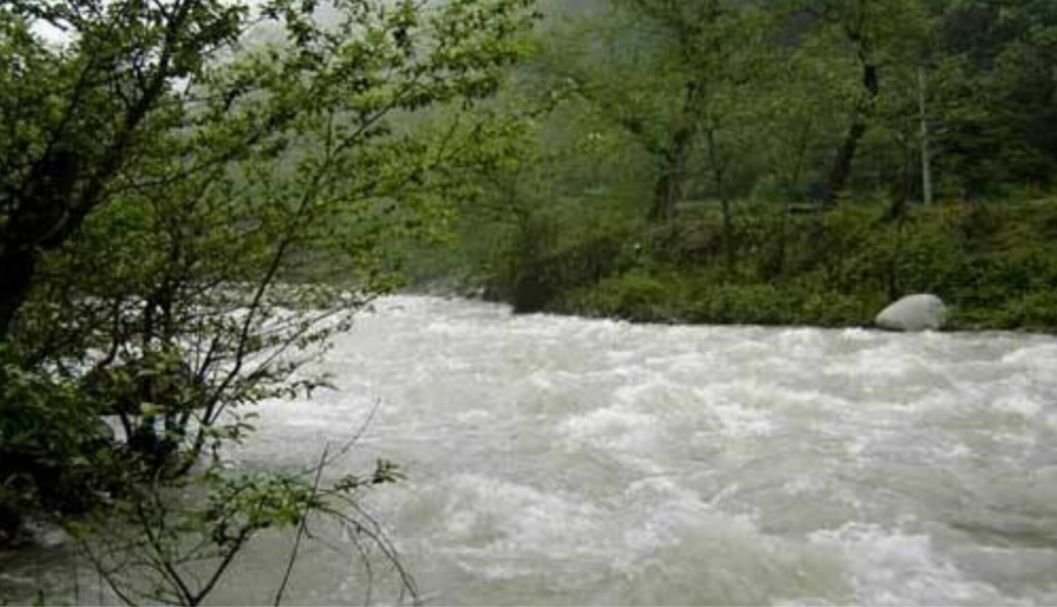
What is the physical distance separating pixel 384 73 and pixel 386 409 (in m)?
6.18

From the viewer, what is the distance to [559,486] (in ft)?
22.6

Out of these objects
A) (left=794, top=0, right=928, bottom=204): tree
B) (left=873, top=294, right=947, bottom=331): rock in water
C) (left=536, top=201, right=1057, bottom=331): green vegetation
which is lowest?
(left=873, top=294, right=947, bottom=331): rock in water

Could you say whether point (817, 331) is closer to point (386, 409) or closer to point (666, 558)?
point (386, 409)

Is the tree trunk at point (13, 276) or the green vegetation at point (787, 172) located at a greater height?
the green vegetation at point (787, 172)

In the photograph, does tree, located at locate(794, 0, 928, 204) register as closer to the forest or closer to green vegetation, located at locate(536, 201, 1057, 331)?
green vegetation, located at locate(536, 201, 1057, 331)

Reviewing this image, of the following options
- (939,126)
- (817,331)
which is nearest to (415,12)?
(817,331)

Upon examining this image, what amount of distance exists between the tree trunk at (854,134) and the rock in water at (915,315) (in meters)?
5.21

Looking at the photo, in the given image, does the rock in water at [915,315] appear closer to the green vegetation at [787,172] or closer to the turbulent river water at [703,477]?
the green vegetation at [787,172]

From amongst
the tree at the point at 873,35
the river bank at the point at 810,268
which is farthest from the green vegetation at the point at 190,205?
the tree at the point at 873,35

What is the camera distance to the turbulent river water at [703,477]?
5078mm

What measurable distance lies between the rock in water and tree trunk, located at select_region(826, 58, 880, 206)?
521cm

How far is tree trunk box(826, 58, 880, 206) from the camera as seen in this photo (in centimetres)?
1936

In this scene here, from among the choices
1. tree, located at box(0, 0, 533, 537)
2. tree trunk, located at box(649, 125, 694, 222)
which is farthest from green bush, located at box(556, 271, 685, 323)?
tree, located at box(0, 0, 533, 537)

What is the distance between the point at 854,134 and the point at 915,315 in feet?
24.1
